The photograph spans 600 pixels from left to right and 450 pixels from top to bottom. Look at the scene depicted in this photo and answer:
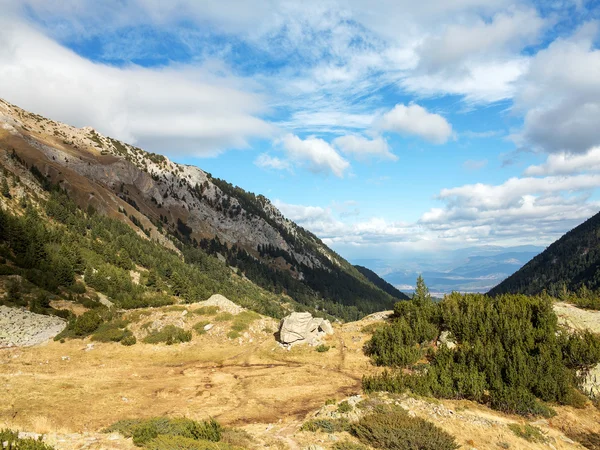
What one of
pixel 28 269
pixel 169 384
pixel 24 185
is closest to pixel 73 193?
pixel 24 185

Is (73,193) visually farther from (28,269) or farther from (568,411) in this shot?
(568,411)

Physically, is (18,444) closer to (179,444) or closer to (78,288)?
(179,444)

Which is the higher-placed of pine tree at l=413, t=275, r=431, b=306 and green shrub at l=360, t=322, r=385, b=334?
pine tree at l=413, t=275, r=431, b=306

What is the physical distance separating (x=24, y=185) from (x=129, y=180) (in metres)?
102

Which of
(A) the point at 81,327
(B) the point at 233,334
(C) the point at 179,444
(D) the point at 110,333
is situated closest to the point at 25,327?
(A) the point at 81,327

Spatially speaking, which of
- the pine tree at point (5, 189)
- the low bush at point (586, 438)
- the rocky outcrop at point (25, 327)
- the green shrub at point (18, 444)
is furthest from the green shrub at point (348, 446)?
the pine tree at point (5, 189)

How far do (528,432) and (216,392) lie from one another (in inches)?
739

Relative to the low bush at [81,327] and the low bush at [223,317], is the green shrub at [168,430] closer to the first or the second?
the low bush at [223,317]

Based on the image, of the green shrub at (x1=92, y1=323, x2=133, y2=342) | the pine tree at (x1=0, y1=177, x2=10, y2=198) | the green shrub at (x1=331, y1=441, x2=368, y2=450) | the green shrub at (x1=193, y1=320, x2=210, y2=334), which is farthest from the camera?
the pine tree at (x1=0, y1=177, x2=10, y2=198)

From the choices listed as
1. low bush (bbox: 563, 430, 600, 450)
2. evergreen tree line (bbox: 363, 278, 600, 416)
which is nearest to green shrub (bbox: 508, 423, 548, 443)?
low bush (bbox: 563, 430, 600, 450)

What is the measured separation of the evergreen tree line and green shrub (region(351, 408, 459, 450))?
18.0 ft

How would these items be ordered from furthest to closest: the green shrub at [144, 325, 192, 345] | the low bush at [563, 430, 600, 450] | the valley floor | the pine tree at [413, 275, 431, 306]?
1. the pine tree at [413, 275, 431, 306]
2. the green shrub at [144, 325, 192, 345]
3. the low bush at [563, 430, 600, 450]
4. the valley floor

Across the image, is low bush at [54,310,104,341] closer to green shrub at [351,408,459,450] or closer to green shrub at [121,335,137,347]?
green shrub at [121,335,137,347]

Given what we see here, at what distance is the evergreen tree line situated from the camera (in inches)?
834
